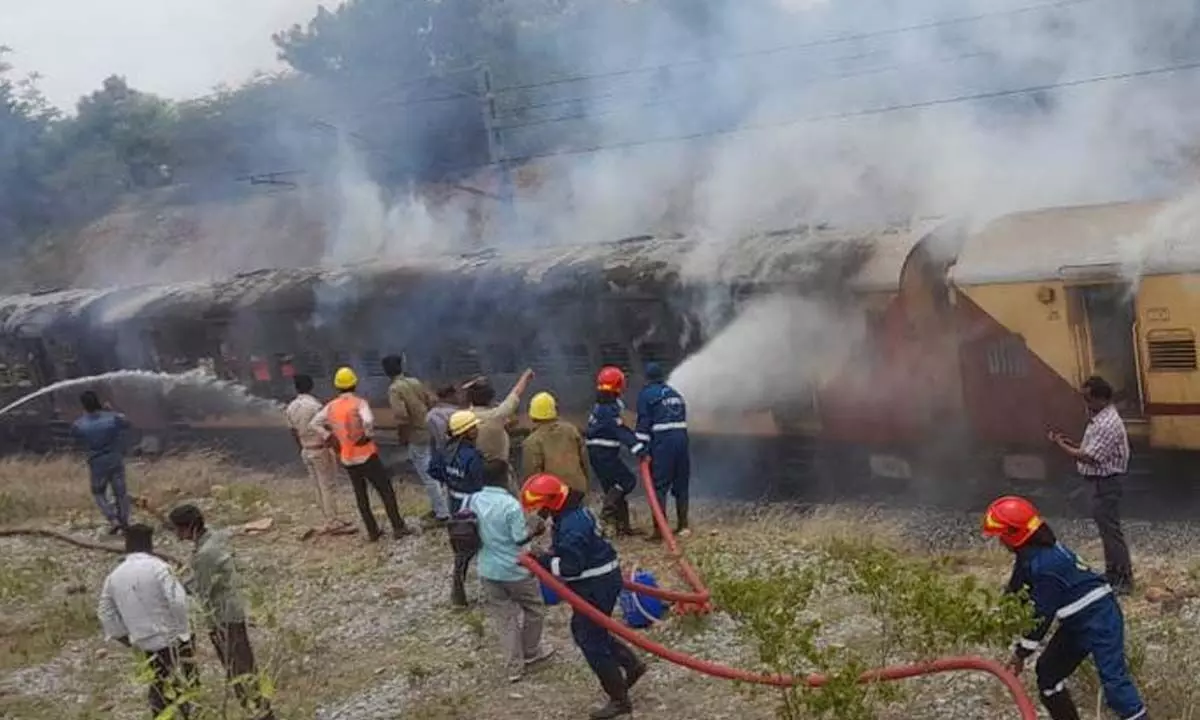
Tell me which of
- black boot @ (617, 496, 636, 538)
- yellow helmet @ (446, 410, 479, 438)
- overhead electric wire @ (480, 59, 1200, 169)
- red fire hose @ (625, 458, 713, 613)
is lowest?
black boot @ (617, 496, 636, 538)

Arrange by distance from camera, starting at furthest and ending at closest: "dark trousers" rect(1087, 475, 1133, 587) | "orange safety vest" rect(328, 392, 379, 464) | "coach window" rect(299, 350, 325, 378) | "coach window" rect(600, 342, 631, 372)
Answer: "coach window" rect(299, 350, 325, 378) < "coach window" rect(600, 342, 631, 372) < "orange safety vest" rect(328, 392, 379, 464) < "dark trousers" rect(1087, 475, 1133, 587)

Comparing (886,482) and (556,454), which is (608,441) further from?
(886,482)

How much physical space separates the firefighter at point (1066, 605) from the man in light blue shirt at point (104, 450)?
9131 millimetres

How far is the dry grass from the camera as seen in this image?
7.43 metres

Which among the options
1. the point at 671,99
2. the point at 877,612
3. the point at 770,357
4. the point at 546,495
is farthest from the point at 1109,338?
the point at 671,99

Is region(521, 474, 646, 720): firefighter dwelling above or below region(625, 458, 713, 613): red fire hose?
above

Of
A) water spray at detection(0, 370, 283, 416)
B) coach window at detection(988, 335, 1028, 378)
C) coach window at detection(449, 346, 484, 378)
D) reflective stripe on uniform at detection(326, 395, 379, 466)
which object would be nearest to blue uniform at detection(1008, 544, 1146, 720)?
coach window at detection(988, 335, 1028, 378)

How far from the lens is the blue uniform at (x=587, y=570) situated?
6.86 m

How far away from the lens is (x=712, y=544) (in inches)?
405

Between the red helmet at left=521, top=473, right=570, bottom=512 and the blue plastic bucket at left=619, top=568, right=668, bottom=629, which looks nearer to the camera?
the red helmet at left=521, top=473, right=570, bottom=512

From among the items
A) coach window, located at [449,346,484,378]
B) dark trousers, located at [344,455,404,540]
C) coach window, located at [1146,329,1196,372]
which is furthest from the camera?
coach window, located at [449,346,484,378]

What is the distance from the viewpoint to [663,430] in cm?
1026

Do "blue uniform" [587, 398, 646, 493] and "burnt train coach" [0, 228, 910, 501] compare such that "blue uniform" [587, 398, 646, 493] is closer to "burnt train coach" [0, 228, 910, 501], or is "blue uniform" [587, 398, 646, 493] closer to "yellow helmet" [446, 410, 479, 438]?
"yellow helmet" [446, 410, 479, 438]

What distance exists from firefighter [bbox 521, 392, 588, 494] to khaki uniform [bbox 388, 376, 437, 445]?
1919mm
